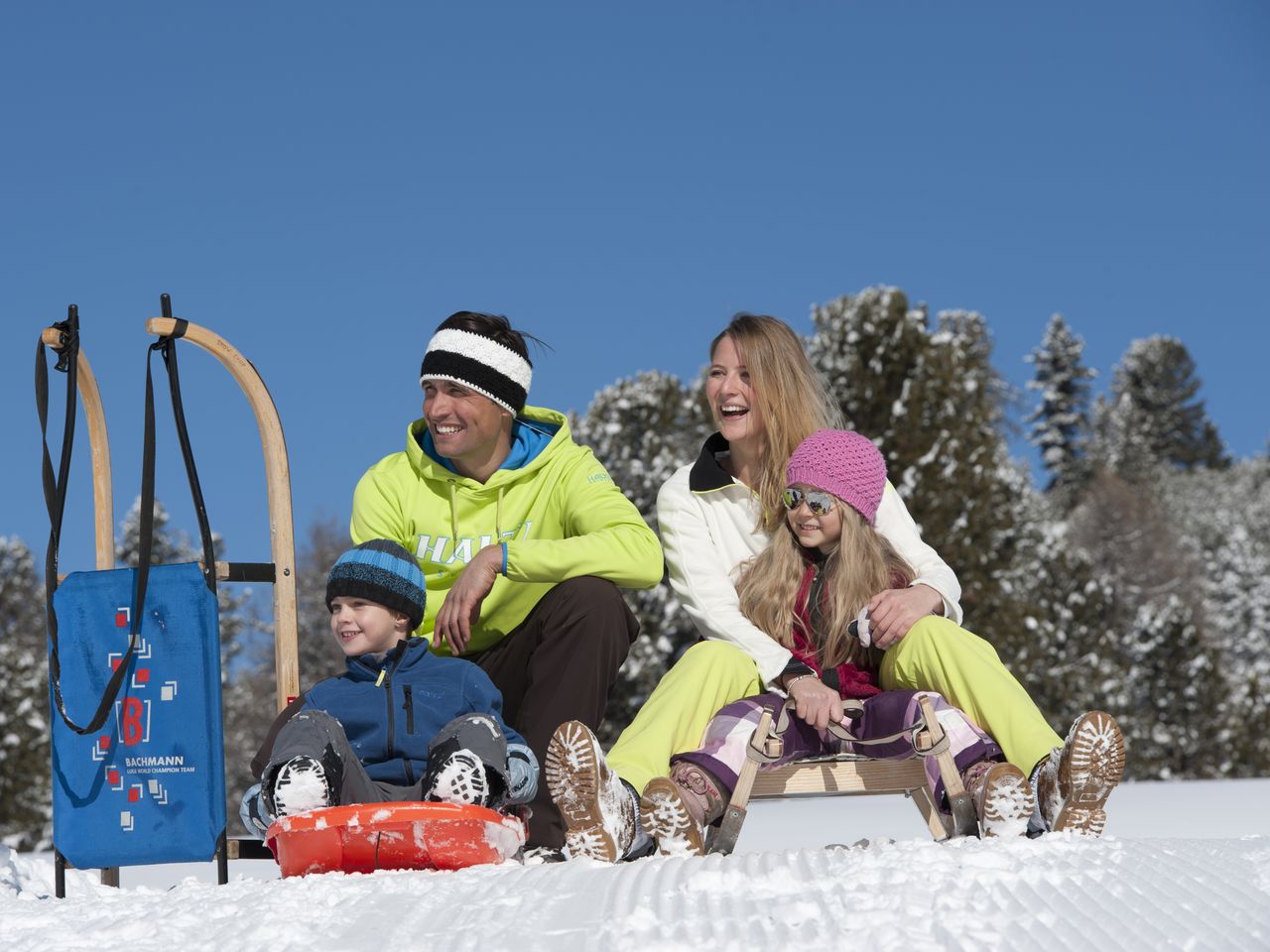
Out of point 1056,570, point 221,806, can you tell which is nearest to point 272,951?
point 221,806

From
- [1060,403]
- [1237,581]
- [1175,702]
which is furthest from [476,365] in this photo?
[1060,403]

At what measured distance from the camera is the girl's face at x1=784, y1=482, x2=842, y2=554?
3523 millimetres

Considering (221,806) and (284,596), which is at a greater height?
(284,596)

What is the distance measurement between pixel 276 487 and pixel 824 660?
1.58 meters

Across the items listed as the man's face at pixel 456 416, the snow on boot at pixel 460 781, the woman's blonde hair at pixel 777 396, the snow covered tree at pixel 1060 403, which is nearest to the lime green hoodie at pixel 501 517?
the man's face at pixel 456 416

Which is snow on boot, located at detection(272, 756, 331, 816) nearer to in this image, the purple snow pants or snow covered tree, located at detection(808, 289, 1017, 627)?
the purple snow pants

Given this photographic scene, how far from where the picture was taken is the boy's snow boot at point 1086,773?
2.71 metres

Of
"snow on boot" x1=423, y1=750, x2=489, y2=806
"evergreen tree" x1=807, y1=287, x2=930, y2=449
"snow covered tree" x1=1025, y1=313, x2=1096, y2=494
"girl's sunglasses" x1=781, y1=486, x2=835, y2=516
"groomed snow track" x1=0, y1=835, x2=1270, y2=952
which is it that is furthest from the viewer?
"snow covered tree" x1=1025, y1=313, x2=1096, y2=494

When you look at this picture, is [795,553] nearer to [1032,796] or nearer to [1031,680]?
[1032,796]

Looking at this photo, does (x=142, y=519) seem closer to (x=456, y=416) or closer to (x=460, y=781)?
(x=456, y=416)

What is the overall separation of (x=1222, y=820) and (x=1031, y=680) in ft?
50.3

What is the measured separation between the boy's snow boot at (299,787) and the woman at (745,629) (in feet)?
Answer: 1.51

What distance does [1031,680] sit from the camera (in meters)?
20.5

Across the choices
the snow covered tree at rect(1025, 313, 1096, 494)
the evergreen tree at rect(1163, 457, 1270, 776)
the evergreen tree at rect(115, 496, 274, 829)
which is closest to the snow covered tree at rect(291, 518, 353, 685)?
A: the evergreen tree at rect(115, 496, 274, 829)
